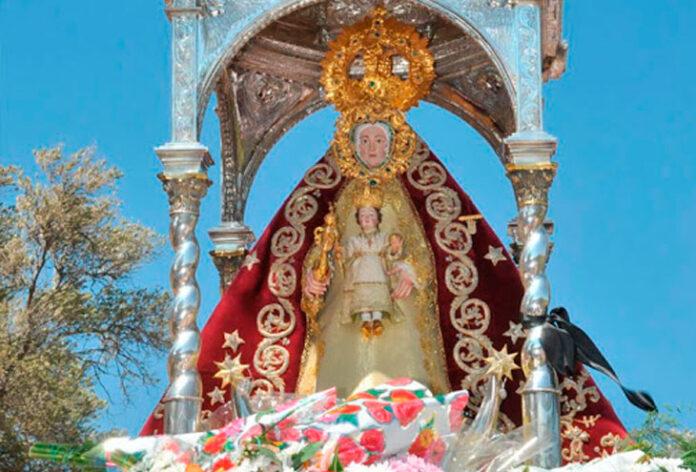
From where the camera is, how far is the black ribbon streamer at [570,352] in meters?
14.7

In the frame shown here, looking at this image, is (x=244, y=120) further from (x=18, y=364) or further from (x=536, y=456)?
(x=536, y=456)

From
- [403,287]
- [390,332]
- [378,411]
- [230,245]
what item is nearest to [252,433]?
[378,411]

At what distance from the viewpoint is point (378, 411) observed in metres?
12.1

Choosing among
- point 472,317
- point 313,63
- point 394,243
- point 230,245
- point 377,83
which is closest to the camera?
point 394,243

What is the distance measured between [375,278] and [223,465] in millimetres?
4594

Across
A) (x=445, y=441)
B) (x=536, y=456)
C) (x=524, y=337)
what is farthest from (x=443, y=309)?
(x=445, y=441)

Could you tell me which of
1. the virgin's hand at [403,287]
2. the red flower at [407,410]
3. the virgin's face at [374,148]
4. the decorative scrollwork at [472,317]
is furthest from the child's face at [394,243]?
the red flower at [407,410]

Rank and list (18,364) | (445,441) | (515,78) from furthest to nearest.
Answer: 1. (18,364)
2. (515,78)
3. (445,441)

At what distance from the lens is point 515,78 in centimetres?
1529

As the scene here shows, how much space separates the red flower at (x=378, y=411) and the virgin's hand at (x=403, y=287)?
3.94 meters

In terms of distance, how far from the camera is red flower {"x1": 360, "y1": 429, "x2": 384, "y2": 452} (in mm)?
11836

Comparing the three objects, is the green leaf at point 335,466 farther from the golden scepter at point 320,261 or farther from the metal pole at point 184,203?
the golden scepter at point 320,261

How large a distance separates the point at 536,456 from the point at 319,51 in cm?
591

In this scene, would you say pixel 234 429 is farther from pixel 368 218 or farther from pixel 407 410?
pixel 368 218
